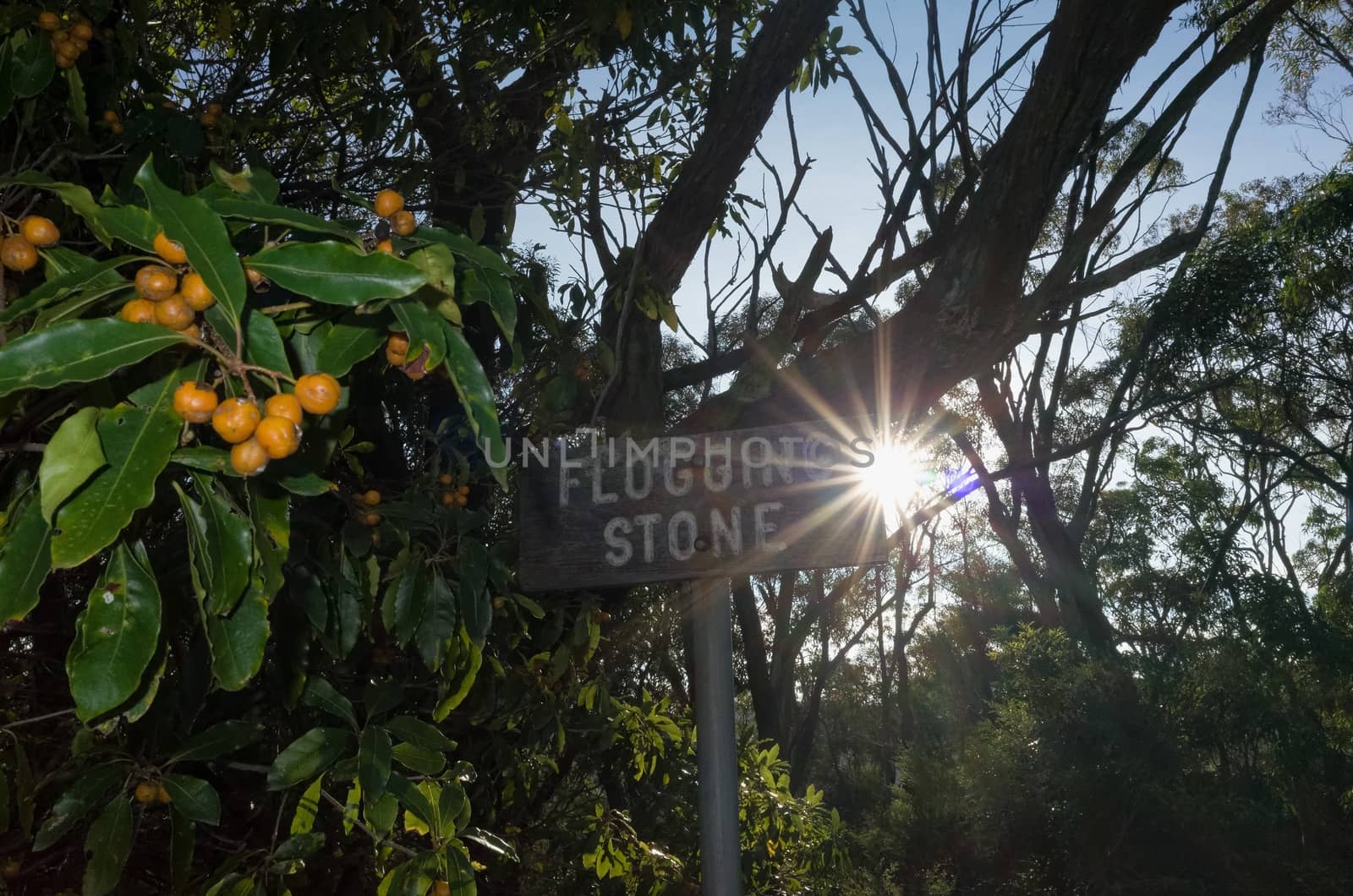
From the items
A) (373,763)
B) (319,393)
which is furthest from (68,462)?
(373,763)

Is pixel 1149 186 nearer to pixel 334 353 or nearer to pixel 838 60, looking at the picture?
pixel 838 60

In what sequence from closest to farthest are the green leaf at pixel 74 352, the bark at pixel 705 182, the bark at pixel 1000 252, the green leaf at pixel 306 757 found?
the green leaf at pixel 74 352 → the green leaf at pixel 306 757 → the bark at pixel 1000 252 → the bark at pixel 705 182

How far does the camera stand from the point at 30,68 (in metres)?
1.09

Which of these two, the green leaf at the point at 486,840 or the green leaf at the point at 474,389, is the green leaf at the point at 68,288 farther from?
the green leaf at the point at 486,840

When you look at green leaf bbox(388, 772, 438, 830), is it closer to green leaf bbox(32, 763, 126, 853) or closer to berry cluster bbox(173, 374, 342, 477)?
green leaf bbox(32, 763, 126, 853)

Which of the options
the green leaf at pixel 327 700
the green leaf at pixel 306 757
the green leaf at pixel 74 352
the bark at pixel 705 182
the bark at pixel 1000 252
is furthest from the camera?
the bark at pixel 705 182

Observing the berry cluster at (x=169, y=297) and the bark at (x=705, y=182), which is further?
the bark at (x=705, y=182)

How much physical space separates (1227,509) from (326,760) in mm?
11879

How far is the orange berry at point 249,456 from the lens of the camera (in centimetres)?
54

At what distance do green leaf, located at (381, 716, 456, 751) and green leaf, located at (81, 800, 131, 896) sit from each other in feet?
0.95

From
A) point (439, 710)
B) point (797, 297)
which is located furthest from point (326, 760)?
point (797, 297)

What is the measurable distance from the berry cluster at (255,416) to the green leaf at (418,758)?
738 mm

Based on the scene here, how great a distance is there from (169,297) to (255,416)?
0.09 m

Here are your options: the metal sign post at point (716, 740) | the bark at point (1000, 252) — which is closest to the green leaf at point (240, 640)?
the metal sign post at point (716, 740)
